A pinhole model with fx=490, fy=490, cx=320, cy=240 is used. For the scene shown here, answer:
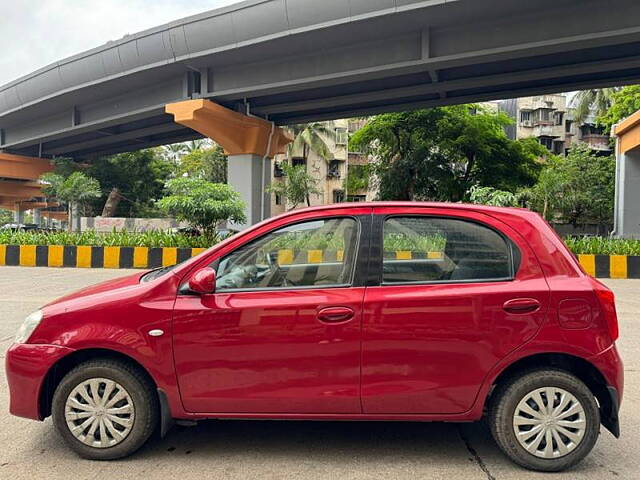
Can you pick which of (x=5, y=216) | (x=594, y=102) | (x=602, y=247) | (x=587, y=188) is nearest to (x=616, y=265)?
(x=602, y=247)

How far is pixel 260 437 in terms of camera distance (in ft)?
10.8

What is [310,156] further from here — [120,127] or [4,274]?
[4,274]

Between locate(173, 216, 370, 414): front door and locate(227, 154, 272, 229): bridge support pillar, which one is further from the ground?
locate(227, 154, 272, 229): bridge support pillar

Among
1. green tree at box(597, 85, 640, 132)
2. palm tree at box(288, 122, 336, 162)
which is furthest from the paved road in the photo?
palm tree at box(288, 122, 336, 162)

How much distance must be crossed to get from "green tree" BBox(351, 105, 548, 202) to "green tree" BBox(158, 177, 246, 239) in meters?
12.4

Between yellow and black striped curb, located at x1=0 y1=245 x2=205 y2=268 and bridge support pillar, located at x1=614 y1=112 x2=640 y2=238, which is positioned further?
bridge support pillar, located at x1=614 y1=112 x2=640 y2=238

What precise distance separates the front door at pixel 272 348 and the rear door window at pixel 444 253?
11.8 inches

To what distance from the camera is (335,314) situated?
2.80 metres

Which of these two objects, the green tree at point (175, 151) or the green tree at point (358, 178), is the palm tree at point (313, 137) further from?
the green tree at point (175, 151)

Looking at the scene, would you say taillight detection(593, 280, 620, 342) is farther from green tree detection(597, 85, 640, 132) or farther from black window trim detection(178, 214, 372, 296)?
green tree detection(597, 85, 640, 132)

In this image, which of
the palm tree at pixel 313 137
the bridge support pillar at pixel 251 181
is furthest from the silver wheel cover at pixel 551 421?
the palm tree at pixel 313 137

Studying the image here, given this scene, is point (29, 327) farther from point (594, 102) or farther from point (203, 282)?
point (594, 102)

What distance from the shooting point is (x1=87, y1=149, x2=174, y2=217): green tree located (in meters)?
34.6

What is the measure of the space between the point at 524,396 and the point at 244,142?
61.4 feet
